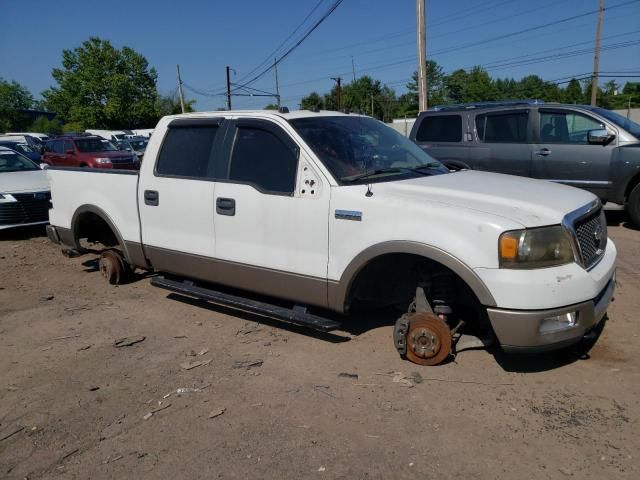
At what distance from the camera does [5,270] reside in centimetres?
739

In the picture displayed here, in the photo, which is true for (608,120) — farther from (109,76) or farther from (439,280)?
(109,76)

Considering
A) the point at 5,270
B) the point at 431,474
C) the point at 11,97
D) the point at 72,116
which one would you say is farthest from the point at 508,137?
the point at 11,97

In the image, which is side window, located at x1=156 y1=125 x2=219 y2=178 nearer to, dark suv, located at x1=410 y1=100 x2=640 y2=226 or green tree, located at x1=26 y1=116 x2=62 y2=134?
dark suv, located at x1=410 y1=100 x2=640 y2=226

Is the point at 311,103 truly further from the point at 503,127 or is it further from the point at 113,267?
the point at 113,267

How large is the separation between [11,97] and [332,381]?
9806 centimetres

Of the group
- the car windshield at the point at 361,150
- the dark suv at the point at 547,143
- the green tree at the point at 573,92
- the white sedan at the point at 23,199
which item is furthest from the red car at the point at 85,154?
the green tree at the point at 573,92

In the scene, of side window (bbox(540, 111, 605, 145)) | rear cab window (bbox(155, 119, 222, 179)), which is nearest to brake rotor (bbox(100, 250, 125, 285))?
rear cab window (bbox(155, 119, 222, 179))

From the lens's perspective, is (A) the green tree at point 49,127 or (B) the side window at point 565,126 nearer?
(B) the side window at point 565,126

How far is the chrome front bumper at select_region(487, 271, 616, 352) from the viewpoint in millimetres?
3258

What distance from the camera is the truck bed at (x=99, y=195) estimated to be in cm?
545

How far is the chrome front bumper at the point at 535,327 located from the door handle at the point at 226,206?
222 centimetres

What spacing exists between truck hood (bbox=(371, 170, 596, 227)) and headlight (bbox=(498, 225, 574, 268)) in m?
0.06

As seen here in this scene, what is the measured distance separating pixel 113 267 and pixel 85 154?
594 inches

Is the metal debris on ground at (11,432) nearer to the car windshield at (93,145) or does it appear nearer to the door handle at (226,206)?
the door handle at (226,206)
